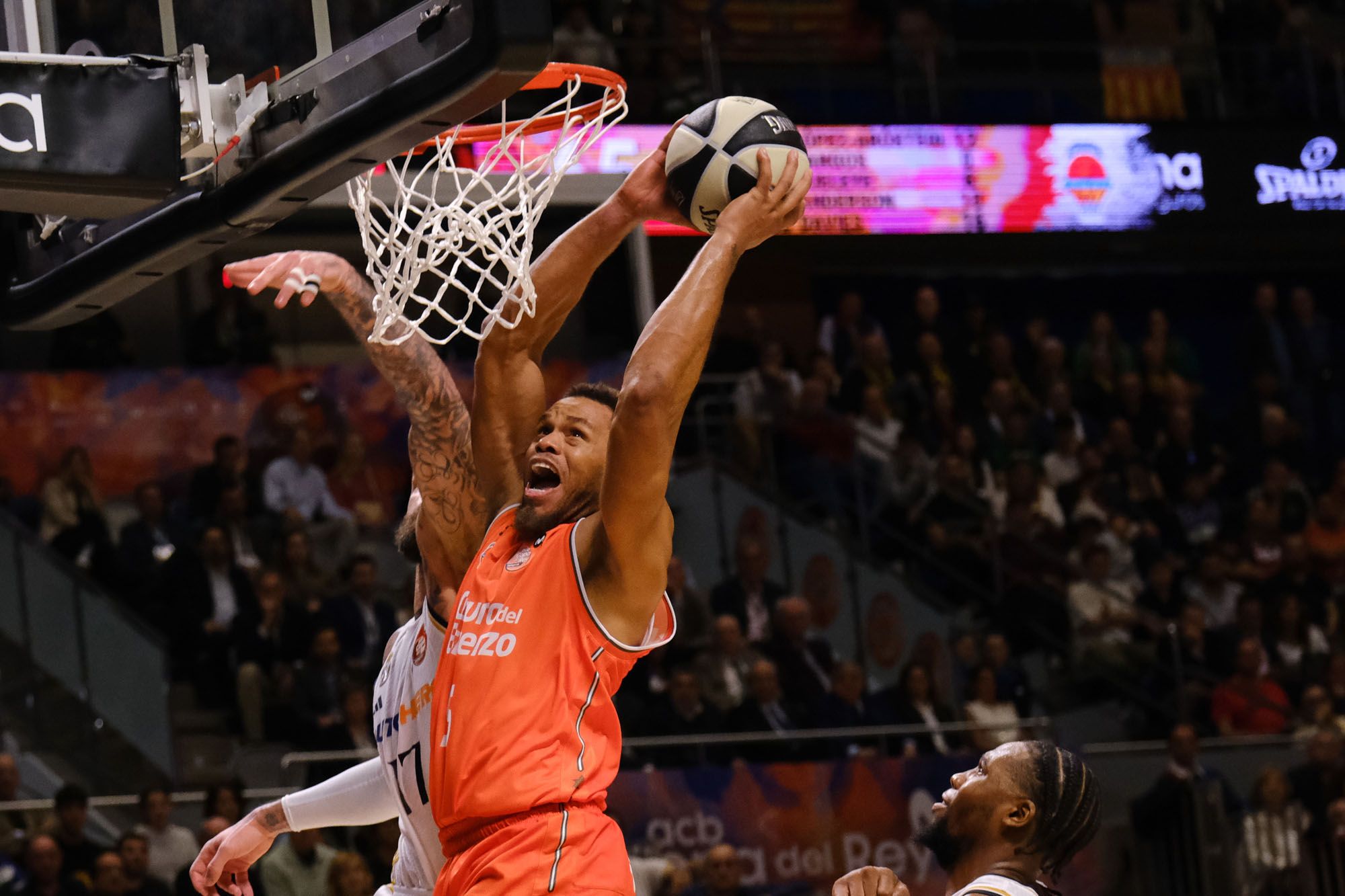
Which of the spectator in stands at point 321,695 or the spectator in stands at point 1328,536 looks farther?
the spectator in stands at point 1328,536

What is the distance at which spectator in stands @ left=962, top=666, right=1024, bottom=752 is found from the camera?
10023mm

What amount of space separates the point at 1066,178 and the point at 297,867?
865 cm

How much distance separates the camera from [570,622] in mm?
3512

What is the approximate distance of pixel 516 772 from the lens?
340 cm

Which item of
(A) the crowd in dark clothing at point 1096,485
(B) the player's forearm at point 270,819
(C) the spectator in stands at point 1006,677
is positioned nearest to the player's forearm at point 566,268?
(B) the player's forearm at point 270,819

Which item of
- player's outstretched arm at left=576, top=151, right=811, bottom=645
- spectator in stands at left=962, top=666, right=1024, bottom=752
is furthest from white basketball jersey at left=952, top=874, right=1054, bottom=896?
spectator in stands at left=962, top=666, right=1024, bottom=752

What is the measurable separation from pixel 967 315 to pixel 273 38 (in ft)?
34.9

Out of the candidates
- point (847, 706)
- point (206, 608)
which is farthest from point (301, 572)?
point (847, 706)

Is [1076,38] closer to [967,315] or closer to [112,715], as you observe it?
[967,315]

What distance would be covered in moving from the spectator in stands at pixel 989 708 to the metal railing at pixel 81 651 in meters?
4.40

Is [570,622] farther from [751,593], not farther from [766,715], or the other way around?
[751,593]

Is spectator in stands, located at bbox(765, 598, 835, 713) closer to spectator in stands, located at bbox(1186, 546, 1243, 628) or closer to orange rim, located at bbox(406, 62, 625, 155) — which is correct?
spectator in stands, located at bbox(1186, 546, 1243, 628)

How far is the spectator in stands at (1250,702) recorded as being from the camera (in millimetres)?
10945

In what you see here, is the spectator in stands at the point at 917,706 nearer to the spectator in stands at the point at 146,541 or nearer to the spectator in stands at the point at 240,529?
the spectator in stands at the point at 240,529
